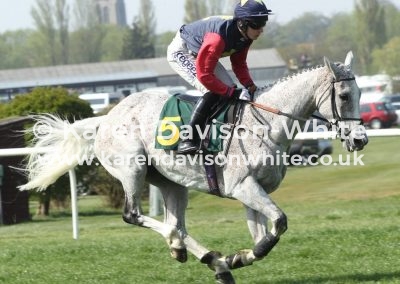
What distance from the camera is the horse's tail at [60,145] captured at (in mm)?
7461

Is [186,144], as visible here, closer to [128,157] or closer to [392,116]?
[128,157]

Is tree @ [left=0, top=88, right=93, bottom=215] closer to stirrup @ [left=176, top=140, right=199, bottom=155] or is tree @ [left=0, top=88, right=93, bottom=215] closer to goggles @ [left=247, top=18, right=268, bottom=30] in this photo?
stirrup @ [left=176, top=140, right=199, bottom=155]

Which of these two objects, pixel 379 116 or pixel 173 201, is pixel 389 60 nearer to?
pixel 379 116

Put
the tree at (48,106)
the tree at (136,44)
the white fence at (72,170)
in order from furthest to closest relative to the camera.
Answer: the tree at (136,44) → the tree at (48,106) → the white fence at (72,170)

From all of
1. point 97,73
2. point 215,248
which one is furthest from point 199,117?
point 97,73

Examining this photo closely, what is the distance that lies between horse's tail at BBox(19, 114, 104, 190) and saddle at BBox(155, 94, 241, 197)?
808mm

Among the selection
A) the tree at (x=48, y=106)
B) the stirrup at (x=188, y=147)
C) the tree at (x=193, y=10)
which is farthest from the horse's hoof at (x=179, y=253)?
the tree at (x=193, y=10)

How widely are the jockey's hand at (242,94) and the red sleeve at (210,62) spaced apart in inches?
1.8

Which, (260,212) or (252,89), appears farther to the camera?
(252,89)

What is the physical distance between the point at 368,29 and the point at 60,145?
92404 millimetres

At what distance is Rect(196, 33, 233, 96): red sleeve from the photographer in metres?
6.33

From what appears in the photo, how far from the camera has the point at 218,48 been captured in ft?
20.7

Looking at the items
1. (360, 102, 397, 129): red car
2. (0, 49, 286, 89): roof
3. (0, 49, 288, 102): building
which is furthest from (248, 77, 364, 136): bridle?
(0, 49, 286, 89): roof

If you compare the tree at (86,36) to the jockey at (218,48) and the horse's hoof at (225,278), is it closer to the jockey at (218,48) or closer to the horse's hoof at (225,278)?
the jockey at (218,48)
